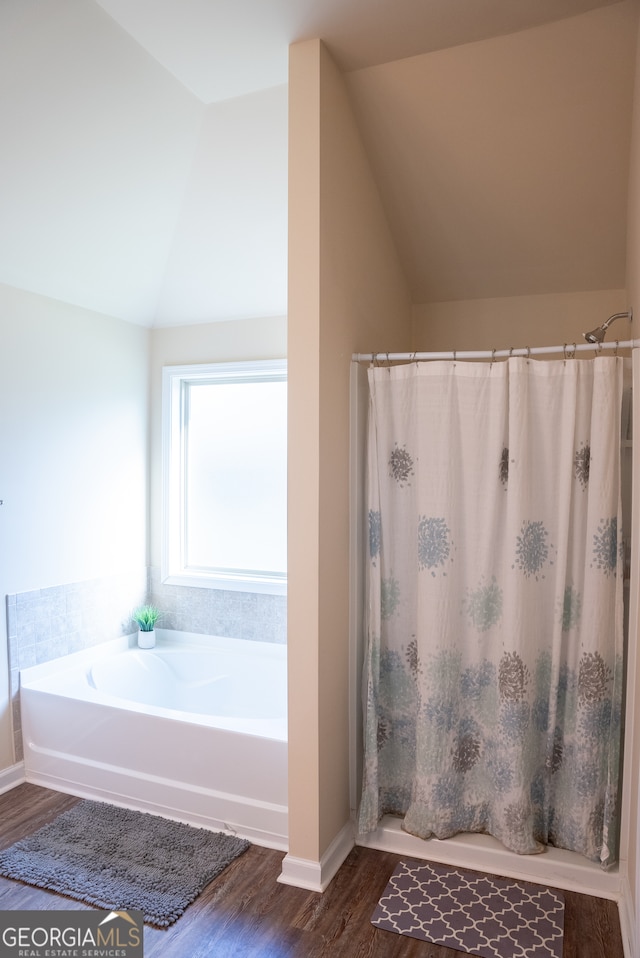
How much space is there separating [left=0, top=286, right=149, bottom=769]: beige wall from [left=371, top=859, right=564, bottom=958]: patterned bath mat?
1887mm

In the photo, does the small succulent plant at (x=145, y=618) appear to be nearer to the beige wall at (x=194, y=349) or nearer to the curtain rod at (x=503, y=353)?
the beige wall at (x=194, y=349)

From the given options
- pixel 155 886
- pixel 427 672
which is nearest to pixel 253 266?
pixel 427 672

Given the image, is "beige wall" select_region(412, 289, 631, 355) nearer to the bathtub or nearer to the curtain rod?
the curtain rod

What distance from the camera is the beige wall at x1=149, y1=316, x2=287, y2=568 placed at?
3.72 meters

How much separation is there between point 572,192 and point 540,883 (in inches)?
101

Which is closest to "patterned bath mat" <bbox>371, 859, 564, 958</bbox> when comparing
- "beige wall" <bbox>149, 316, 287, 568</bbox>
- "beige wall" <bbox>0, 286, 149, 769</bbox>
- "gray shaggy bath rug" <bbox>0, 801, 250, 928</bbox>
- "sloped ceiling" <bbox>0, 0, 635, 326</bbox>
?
"gray shaggy bath rug" <bbox>0, 801, 250, 928</bbox>

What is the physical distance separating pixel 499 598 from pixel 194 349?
7.37 feet

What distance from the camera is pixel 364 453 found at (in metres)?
2.77

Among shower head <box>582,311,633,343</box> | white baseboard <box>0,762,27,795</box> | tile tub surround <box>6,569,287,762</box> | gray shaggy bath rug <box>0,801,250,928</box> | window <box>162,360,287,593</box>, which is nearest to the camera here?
gray shaggy bath rug <box>0,801,250,928</box>

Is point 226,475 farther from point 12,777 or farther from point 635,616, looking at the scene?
point 635,616

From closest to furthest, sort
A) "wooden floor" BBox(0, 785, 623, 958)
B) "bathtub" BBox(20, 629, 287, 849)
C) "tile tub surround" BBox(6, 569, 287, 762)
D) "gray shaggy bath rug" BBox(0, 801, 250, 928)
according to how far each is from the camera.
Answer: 1. "wooden floor" BBox(0, 785, 623, 958)
2. "gray shaggy bath rug" BBox(0, 801, 250, 928)
3. "bathtub" BBox(20, 629, 287, 849)
4. "tile tub surround" BBox(6, 569, 287, 762)

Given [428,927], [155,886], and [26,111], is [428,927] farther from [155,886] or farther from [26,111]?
[26,111]

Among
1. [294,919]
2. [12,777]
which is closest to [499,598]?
[294,919]

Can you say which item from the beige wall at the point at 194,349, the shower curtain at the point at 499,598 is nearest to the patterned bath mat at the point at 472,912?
the shower curtain at the point at 499,598
